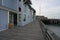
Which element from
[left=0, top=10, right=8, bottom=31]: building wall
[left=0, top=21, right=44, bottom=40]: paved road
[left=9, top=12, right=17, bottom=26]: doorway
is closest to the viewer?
[left=0, top=21, right=44, bottom=40]: paved road

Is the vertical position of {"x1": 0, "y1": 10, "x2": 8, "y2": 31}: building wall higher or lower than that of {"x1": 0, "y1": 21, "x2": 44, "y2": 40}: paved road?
higher

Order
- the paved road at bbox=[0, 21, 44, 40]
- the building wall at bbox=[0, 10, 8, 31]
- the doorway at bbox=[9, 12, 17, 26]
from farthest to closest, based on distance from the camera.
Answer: the doorway at bbox=[9, 12, 17, 26] < the building wall at bbox=[0, 10, 8, 31] < the paved road at bbox=[0, 21, 44, 40]

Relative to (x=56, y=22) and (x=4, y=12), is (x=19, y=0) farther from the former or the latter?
(x=56, y=22)

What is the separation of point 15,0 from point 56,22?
64.7m

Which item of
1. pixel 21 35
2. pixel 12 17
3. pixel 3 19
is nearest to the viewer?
pixel 21 35

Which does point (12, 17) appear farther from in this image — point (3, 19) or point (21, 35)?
point (21, 35)

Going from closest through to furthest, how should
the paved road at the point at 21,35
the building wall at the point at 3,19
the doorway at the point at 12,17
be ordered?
the paved road at the point at 21,35
the building wall at the point at 3,19
the doorway at the point at 12,17

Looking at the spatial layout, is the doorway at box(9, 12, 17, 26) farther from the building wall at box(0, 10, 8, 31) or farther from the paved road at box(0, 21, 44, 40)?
the paved road at box(0, 21, 44, 40)

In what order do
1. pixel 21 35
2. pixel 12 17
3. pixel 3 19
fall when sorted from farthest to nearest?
pixel 12 17 < pixel 3 19 < pixel 21 35

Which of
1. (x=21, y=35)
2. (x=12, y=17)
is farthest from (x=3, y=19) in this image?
(x=12, y=17)

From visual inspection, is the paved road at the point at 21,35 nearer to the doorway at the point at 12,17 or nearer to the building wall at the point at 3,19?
the building wall at the point at 3,19

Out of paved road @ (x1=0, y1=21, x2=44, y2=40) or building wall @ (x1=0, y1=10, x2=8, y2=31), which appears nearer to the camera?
paved road @ (x1=0, y1=21, x2=44, y2=40)

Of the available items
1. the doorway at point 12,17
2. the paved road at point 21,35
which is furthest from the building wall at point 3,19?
the doorway at point 12,17

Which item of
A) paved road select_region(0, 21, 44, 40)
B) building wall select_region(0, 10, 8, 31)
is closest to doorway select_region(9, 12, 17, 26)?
building wall select_region(0, 10, 8, 31)
